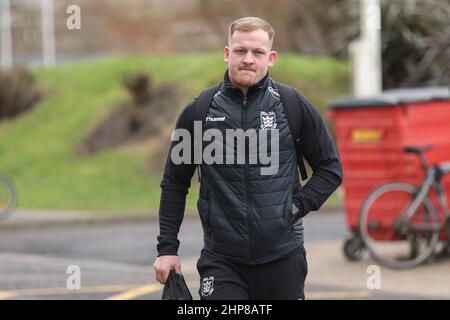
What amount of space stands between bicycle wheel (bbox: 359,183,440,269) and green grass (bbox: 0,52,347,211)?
7468 millimetres

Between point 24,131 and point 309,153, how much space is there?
19.7 m

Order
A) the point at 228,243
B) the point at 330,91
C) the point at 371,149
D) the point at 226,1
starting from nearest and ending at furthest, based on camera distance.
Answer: the point at 228,243
the point at 371,149
the point at 330,91
the point at 226,1

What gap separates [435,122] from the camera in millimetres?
10953

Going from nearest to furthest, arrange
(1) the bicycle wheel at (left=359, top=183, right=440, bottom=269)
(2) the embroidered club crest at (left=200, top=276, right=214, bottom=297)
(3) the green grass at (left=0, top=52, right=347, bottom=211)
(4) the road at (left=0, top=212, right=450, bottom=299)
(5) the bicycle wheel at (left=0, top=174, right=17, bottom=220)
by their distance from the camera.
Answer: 1. (2) the embroidered club crest at (left=200, top=276, right=214, bottom=297)
2. (4) the road at (left=0, top=212, right=450, bottom=299)
3. (1) the bicycle wheel at (left=359, top=183, right=440, bottom=269)
4. (5) the bicycle wheel at (left=0, top=174, right=17, bottom=220)
5. (3) the green grass at (left=0, top=52, right=347, bottom=211)

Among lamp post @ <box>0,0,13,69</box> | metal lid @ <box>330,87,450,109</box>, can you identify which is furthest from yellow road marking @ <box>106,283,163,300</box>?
lamp post @ <box>0,0,13,69</box>

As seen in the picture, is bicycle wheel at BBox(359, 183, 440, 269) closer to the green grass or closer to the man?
the man

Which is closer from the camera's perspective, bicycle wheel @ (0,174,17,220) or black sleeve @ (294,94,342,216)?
black sleeve @ (294,94,342,216)

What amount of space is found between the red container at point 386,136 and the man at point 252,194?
5.66 m

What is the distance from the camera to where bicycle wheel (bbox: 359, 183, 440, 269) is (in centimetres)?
1033

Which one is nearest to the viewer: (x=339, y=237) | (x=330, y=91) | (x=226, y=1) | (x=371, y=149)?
(x=371, y=149)

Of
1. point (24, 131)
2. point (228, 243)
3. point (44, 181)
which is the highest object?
point (24, 131)

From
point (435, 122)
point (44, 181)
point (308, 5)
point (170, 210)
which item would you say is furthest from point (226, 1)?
point (170, 210)

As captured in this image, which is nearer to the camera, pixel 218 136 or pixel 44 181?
pixel 218 136

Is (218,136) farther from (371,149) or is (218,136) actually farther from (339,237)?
(339,237)
